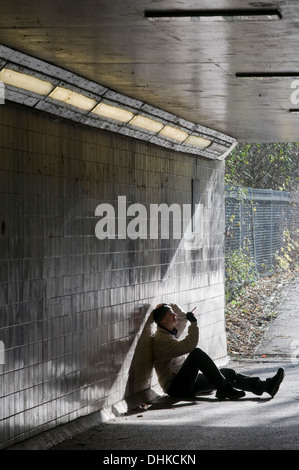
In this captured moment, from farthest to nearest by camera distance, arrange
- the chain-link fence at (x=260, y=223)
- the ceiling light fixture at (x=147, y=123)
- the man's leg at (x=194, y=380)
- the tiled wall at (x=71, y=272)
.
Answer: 1. the chain-link fence at (x=260, y=223)
2. the man's leg at (x=194, y=380)
3. the ceiling light fixture at (x=147, y=123)
4. the tiled wall at (x=71, y=272)

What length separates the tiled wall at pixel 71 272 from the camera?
825 centimetres

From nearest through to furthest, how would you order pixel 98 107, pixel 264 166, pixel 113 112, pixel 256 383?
pixel 98 107
pixel 113 112
pixel 256 383
pixel 264 166

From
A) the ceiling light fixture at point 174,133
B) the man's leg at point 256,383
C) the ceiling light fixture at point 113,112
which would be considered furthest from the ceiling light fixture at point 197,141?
the man's leg at point 256,383

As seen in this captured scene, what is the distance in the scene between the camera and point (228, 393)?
12.1 meters

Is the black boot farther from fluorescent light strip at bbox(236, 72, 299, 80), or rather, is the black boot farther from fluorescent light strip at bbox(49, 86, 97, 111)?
fluorescent light strip at bbox(236, 72, 299, 80)

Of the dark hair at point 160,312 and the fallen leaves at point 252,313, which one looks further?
the fallen leaves at point 252,313

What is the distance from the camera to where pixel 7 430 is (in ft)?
26.5

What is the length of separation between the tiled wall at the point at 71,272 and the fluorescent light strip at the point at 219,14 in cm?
195

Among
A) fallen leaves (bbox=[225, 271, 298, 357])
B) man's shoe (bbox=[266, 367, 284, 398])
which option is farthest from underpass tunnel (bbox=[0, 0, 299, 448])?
fallen leaves (bbox=[225, 271, 298, 357])

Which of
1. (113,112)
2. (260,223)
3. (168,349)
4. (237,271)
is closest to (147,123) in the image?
(113,112)

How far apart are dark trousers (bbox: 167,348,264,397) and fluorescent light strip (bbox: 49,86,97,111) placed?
3774 millimetres

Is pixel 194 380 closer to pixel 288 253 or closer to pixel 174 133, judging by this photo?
pixel 174 133

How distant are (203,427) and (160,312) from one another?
219cm

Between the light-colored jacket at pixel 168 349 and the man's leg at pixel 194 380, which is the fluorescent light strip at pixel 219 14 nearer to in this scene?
the light-colored jacket at pixel 168 349
